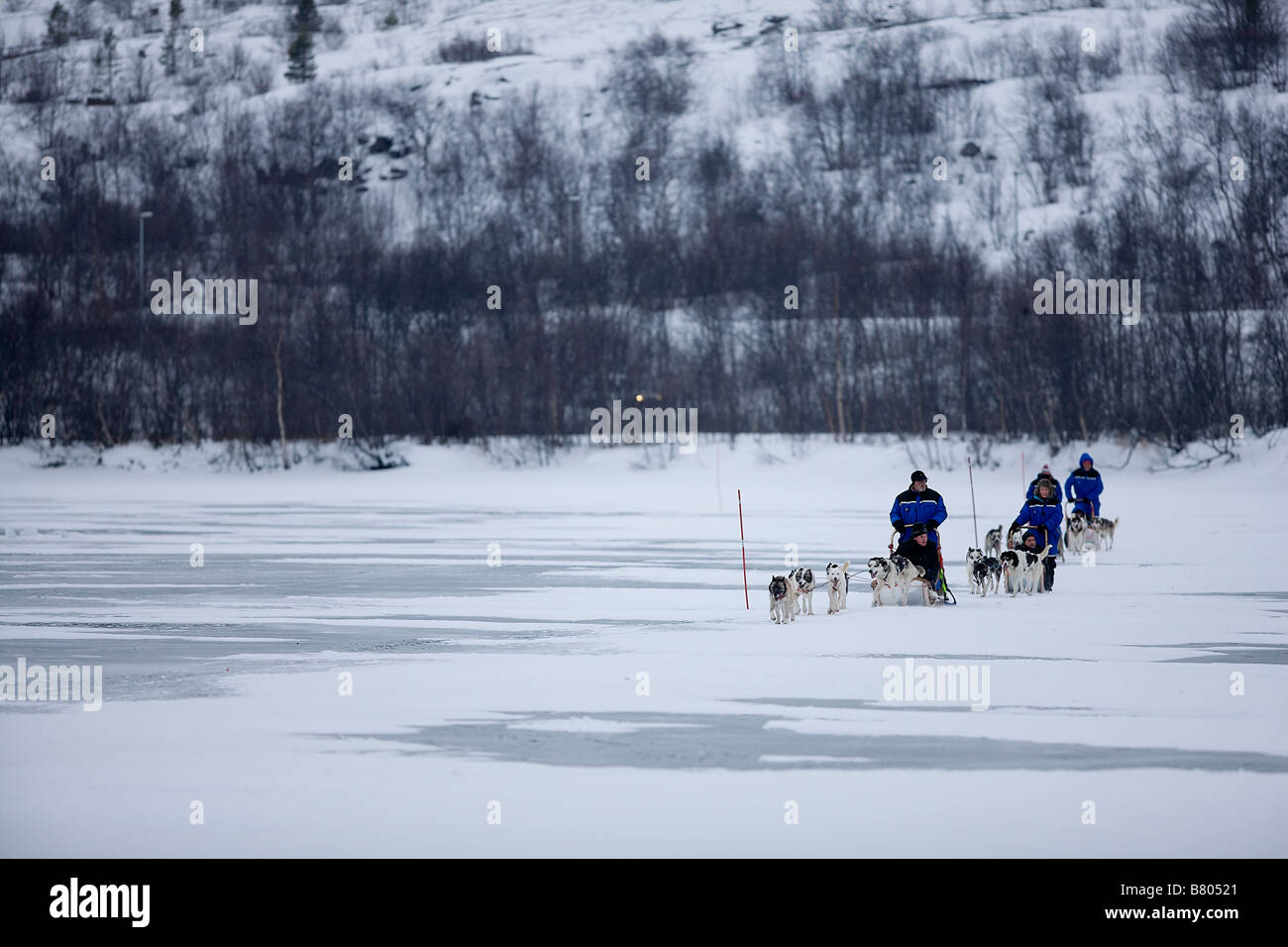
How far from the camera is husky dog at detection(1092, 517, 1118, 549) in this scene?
22.2 m

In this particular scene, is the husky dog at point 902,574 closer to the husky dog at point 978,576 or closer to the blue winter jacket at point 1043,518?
the husky dog at point 978,576

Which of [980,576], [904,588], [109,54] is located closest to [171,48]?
[109,54]

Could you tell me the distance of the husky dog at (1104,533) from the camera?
72.9ft

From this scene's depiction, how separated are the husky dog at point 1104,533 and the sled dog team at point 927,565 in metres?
3.65

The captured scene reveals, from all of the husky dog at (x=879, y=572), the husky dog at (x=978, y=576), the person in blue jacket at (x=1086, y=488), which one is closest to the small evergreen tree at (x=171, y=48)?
the person in blue jacket at (x=1086, y=488)

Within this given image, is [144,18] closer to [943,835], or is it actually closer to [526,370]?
[526,370]

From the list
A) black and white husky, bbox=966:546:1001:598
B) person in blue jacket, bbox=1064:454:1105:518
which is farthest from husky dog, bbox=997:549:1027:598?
person in blue jacket, bbox=1064:454:1105:518

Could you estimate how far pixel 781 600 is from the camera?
14.3 meters

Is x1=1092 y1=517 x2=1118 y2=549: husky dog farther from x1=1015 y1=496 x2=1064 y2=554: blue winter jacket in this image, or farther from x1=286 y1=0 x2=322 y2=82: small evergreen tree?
x1=286 y1=0 x2=322 y2=82: small evergreen tree

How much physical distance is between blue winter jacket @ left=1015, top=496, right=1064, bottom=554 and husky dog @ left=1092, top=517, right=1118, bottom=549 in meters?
4.00

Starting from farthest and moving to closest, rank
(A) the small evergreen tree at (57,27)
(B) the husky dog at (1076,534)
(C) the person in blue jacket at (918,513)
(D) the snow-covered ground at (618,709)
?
(A) the small evergreen tree at (57,27)
(B) the husky dog at (1076,534)
(C) the person in blue jacket at (918,513)
(D) the snow-covered ground at (618,709)
